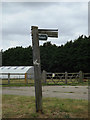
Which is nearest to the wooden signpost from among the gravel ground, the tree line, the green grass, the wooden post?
the wooden post

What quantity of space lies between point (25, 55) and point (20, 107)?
66.4 m

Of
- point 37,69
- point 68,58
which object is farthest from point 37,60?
point 68,58

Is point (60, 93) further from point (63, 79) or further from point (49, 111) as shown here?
point (63, 79)

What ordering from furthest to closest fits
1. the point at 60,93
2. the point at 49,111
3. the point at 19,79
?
the point at 19,79, the point at 60,93, the point at 49,111

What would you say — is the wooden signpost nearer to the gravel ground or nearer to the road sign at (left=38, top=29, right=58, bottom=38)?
the road sign at (left=38, top=29, right=58, bottom=38)

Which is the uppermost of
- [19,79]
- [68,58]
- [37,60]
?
[68,58]

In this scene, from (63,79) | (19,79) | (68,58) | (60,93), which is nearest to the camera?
(60,93)

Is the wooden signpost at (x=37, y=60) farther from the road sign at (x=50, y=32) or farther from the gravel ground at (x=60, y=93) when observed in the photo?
the gravel ground at (x=60, y=93)

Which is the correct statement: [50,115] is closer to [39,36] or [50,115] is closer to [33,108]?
[33,108]

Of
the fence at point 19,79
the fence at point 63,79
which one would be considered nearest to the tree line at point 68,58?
the fence at point 63,79

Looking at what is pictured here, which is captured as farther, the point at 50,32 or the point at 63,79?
the point at 63,79

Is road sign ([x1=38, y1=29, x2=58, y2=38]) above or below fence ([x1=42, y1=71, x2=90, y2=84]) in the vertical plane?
above

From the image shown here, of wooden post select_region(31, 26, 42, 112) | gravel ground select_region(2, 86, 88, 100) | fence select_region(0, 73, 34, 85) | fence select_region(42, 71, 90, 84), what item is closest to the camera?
wooden post select_region(31, 26, 42, 112)

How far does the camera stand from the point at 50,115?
5277 millimetres
